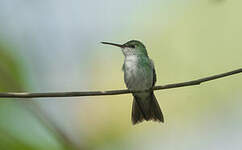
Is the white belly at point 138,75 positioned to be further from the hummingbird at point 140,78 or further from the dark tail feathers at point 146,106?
the dark tail feathers at point 146,106

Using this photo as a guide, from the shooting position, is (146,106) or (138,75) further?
(146,106)

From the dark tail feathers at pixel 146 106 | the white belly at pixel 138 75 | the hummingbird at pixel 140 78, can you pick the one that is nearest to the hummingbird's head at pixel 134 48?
the hummingbird at pixel 140 78

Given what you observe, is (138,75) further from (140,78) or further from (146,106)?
(146,106)

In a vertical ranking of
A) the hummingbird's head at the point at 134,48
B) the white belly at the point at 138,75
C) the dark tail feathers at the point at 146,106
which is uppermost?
the hummingbird's head at the point at 134,48

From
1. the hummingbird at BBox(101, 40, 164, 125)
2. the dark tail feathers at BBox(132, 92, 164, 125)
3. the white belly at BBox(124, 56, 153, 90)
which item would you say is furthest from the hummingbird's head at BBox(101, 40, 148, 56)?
the dark tail feathers at BBox(132, 92, 164, 125)

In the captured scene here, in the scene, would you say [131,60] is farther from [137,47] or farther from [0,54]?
[0,54]

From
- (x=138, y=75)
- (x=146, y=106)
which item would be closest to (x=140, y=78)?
(x=138, y=75)

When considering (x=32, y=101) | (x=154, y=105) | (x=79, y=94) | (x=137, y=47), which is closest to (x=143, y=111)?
(x=154, y=105)

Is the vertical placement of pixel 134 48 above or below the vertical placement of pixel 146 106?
above
